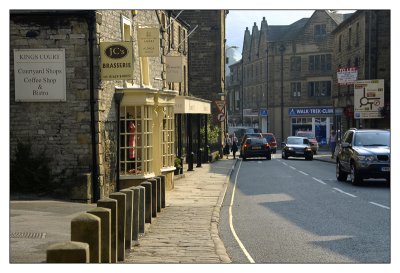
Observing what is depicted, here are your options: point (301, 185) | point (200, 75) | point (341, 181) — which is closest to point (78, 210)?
point (301, 185)

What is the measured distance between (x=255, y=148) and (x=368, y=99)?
1106 cm

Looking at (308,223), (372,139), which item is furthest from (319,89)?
(308,223)

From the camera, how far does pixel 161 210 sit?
48.1ft

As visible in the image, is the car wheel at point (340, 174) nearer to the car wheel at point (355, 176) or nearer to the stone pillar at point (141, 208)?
the car wheel at point (355, 176)

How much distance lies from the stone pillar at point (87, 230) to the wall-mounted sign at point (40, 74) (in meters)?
9.12

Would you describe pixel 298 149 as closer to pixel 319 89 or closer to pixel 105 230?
pixel 319 89

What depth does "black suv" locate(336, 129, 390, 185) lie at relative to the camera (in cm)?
1934

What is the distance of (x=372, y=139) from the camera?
20.8m

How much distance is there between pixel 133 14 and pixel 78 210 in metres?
7.65

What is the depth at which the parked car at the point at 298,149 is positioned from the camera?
140 ft

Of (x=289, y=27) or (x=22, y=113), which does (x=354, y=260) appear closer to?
(x=22, y=113)

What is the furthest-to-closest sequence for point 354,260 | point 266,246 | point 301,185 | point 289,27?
point 289,27, point 301,185, point 266,246, point 354,260

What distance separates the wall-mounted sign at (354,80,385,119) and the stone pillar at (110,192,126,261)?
2421 centimetres

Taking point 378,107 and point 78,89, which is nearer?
point 78,89
